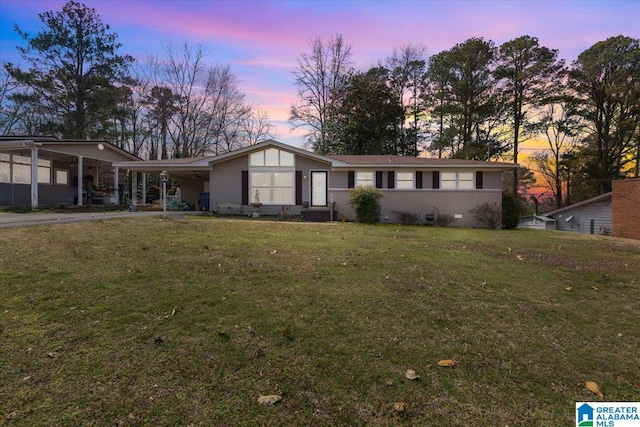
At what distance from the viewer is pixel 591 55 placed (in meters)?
25.7

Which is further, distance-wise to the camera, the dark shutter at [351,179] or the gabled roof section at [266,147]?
the dark shutter at [351,179]

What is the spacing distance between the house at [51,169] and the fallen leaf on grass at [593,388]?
19.6 m

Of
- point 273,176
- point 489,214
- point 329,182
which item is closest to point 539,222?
point 489,214

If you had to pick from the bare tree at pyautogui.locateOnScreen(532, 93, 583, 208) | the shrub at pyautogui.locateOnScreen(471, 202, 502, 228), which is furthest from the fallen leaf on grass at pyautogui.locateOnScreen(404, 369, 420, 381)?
the bare tree at pyautogui.locateOnScreen(532, 93, 583, 208)

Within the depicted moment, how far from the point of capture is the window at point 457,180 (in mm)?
16422

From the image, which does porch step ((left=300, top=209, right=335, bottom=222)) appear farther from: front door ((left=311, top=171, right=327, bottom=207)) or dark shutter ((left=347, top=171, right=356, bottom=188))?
dark shutter ((left=347, top=171, right=356, bottom=188))

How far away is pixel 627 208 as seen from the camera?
739 inches

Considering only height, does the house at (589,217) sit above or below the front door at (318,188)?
below

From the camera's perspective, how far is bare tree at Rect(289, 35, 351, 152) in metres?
29.9

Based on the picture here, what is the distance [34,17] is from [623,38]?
41.6 metres

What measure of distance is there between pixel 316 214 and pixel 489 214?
8358 millimetres

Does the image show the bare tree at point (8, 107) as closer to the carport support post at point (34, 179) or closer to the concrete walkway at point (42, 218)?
the carport support post at point (34, 179)

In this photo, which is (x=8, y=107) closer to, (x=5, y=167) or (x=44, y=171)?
(x=44, y=171)

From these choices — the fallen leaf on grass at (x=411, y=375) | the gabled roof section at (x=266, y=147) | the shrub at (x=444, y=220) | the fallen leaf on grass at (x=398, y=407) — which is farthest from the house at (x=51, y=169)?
the fallen leaf on grass at (x=398, y=407)
